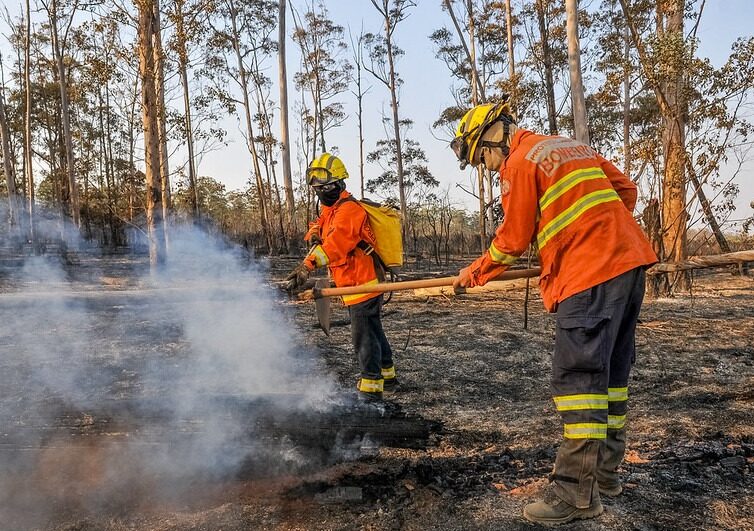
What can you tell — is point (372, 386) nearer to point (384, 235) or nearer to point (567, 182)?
point (384, 235)

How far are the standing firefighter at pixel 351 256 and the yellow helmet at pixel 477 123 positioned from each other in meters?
1.40

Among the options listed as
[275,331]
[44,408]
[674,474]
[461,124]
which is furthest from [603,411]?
[275,331]

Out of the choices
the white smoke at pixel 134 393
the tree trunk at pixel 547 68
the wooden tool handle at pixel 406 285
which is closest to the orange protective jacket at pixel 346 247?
the wooden tool handle at pixel 406 285

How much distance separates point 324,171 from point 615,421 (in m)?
2.65

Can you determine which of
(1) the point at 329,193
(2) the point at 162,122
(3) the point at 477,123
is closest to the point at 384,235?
(1) the point at 329,193

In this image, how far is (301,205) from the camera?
34.6m

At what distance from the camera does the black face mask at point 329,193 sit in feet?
13.6

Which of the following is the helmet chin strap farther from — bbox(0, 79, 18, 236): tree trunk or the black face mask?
bbox(0, 79, 18, 236): tree trunk

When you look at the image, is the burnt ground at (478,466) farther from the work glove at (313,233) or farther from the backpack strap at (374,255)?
the work glove at (313,233)

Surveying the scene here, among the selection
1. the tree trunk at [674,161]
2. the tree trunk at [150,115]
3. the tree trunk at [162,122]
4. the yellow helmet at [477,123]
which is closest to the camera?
the yellow helmet at [477,123]

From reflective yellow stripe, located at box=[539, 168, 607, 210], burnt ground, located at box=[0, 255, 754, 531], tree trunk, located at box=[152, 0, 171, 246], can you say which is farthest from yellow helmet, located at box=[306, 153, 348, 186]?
tree trunk, located at box=[152, 0, 171, 246]

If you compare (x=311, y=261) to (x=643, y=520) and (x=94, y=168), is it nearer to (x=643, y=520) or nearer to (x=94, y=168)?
(x=643, y=520)

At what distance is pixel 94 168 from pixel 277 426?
34635mm

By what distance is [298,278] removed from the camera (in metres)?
3.99
